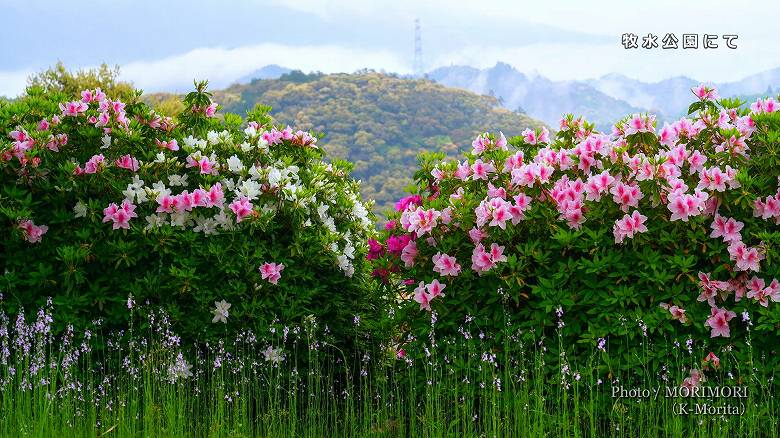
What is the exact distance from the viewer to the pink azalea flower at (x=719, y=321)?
514cm

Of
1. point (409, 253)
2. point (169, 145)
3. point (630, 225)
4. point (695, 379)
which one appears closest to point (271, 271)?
point (409, 253)

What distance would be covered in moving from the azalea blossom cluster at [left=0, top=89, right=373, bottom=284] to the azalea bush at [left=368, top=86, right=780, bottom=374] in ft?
3.41

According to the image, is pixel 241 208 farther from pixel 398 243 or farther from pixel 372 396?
pixel 372 396

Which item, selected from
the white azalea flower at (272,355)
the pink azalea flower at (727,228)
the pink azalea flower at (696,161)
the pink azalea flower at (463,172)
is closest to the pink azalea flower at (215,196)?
the white azalea flower at (272,355)

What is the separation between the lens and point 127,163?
621cm

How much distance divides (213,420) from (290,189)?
1740mm

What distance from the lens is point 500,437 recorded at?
17.1 ft

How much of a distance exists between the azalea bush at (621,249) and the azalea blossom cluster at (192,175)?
1.04 meters

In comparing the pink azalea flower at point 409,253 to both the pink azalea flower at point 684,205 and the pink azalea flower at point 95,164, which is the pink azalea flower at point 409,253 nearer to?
the pink azalea flower at point 684,205

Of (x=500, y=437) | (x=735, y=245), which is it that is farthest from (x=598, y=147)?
(x=500, y=437)

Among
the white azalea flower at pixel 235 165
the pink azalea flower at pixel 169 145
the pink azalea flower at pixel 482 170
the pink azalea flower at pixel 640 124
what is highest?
the pink azalea flower at pixel 169 145

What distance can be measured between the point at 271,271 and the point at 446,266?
132cm

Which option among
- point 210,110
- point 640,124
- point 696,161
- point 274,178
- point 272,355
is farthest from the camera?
point 210,110

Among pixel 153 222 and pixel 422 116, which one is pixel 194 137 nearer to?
pixel 153 222
